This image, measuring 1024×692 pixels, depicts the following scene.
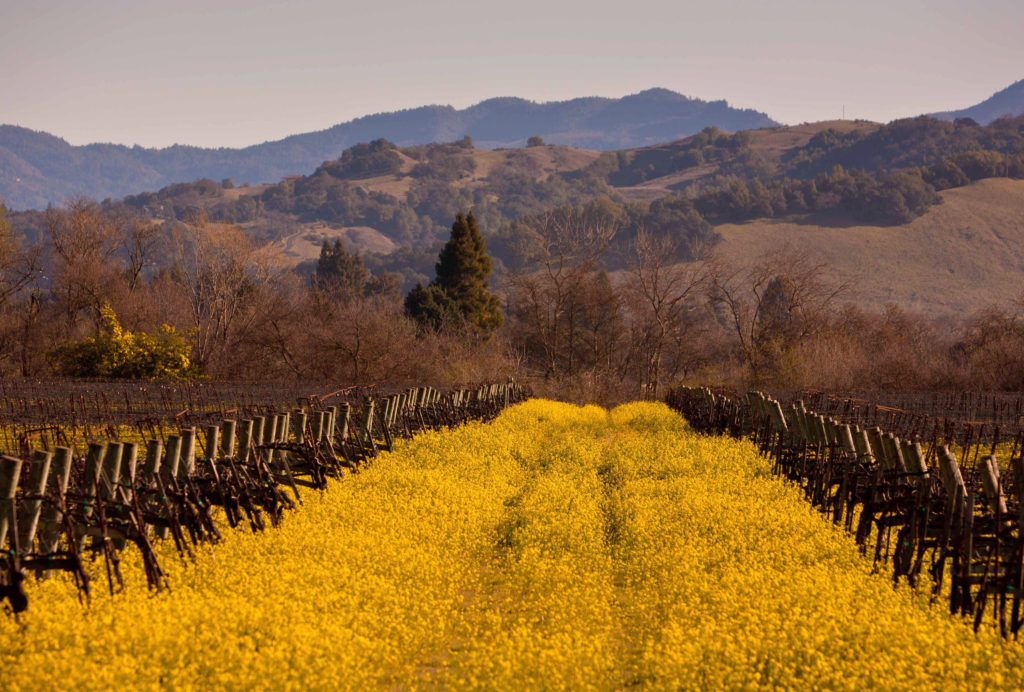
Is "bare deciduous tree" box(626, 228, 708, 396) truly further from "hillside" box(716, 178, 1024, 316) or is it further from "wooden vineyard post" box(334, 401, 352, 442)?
"hillside" box(716, 178, 1024, 316)

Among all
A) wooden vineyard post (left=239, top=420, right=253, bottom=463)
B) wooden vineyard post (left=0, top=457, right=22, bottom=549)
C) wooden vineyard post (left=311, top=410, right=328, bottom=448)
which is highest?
wooden vineyard post (left=0, top=457, right=22, bottom=549)

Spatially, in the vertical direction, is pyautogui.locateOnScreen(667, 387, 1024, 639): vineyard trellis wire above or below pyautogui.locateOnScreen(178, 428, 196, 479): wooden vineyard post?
below

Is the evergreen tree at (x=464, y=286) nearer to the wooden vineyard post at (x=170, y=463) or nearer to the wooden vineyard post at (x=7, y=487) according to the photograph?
the wooden vineyard post at (x=170, y=463)

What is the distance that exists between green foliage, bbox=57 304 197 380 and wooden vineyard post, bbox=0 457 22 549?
127 ft

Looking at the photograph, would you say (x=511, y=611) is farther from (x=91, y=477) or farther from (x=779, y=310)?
(x=779, y=310)

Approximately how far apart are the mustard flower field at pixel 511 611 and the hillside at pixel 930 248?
104473mm

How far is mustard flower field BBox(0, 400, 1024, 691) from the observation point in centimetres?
675

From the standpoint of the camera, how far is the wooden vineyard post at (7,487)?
7738 mm

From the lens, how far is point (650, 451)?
2062 centimetres

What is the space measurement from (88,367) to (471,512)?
38412 millimetres

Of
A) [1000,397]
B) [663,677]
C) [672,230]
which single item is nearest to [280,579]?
[663,677]

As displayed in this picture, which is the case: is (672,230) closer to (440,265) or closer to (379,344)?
(440,265)

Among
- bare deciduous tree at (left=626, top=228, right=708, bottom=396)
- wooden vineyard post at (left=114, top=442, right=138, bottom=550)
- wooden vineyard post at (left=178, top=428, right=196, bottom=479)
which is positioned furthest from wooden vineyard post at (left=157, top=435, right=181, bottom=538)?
bare deciduous tree at (left=626, top=228, right=708, bottom=396)

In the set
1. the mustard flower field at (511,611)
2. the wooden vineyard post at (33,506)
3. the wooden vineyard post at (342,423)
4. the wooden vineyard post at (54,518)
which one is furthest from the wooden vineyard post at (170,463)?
the wooden vineyard post at (342,423)
